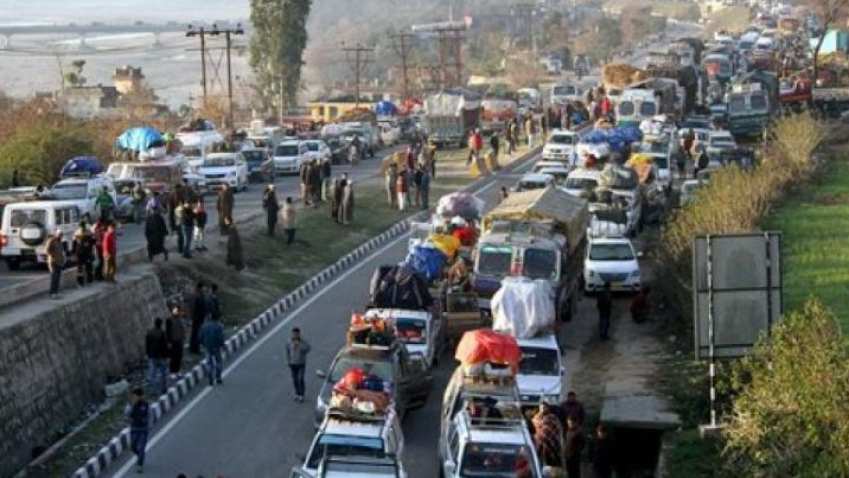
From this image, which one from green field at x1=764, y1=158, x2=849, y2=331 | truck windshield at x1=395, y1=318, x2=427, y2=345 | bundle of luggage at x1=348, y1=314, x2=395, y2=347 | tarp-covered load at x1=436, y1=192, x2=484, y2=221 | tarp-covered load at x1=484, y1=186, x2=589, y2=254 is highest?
tarp-covered load at x1=484, y1=186, x2=589, y2=254

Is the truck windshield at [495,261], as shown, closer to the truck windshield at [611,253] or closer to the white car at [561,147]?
the truck windshield at [611,253]

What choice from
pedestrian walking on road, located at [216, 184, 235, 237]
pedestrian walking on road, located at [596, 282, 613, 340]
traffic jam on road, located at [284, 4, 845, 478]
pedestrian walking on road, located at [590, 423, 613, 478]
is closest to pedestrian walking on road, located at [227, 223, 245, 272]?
pedestrian walking on road, located at [216, 184, 235, 237]

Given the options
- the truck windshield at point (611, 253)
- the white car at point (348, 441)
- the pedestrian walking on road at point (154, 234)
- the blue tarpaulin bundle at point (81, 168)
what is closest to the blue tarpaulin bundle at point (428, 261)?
the truck windshield at point (611, 253)

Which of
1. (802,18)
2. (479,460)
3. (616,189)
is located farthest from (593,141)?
(802,18)

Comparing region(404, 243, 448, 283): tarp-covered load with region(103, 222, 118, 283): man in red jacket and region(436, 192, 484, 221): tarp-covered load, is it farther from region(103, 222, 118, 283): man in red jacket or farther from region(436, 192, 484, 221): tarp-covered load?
region(436, 192, 484, 221): tarp-covered load

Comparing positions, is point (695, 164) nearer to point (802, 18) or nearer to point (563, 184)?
point (563, 184)

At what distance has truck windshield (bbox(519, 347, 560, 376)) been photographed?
76.9 feet

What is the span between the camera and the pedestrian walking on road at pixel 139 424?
20.3 metres

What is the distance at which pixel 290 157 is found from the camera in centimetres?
5450

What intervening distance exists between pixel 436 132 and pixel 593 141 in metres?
18.2

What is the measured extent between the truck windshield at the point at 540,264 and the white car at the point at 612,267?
10.6 ft

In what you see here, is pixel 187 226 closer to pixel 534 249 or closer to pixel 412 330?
pixel 534 249

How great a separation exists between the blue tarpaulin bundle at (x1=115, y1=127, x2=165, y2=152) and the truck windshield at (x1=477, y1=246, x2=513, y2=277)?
22.9 m

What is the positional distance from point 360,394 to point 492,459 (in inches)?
104
